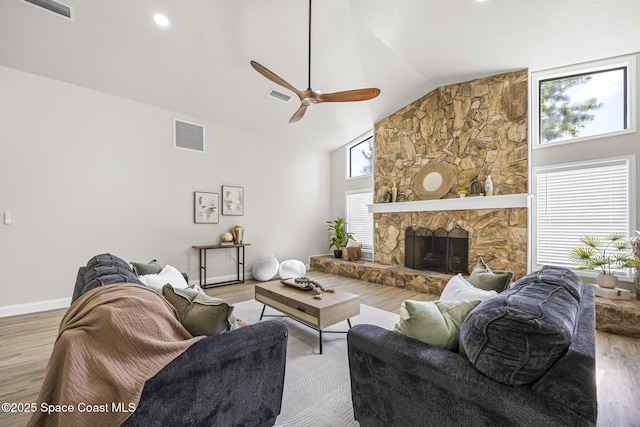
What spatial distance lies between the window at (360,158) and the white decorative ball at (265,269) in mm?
2809

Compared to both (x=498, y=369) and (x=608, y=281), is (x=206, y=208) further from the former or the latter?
(x=608, y=281)

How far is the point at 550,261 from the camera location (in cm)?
410

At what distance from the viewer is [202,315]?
1.38 m

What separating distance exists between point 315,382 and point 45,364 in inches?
91.5

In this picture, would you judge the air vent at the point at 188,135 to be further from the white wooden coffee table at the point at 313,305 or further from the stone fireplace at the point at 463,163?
the stone fireplace at the point at 463,163

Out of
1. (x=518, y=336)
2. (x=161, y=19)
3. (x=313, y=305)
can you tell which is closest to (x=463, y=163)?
(x=313, y=305)

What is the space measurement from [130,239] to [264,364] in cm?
384

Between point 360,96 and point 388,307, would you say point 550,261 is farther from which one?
point 360,96

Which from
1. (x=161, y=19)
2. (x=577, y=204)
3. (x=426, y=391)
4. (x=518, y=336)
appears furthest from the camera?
(x=577, y=204)

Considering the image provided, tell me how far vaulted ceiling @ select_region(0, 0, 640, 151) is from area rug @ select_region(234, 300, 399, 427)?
3.52m

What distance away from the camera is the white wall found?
3529 millimetres

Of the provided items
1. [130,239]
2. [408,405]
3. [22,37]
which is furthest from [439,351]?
[22,37]

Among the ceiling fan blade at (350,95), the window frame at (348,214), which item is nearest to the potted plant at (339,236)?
the window frame at (348,214)

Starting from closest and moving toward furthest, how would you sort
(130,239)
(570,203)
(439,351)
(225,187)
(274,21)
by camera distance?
(439,351) → (274,21) → (570,203) → (130,239) → (225,187)
